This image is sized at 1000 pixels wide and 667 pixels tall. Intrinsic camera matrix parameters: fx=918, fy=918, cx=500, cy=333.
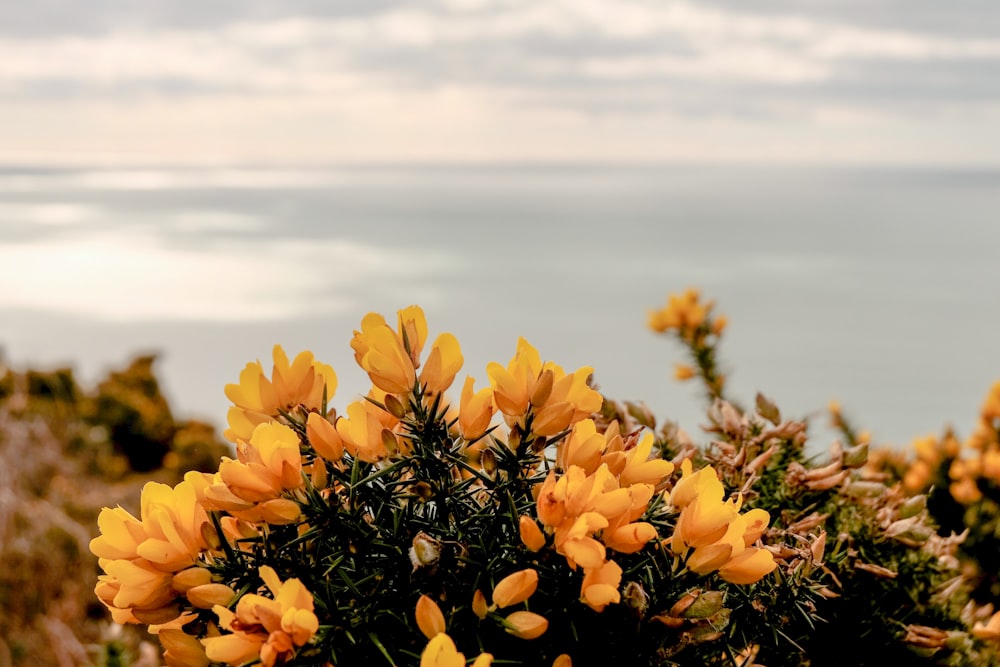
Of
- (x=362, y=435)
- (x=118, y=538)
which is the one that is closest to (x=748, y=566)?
(x=362, y=435)

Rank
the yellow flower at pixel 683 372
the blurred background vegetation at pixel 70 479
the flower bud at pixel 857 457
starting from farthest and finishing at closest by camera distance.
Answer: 1. the blurred background vegetation at pixel 70 479
2. the yellow flower at pixel 683 372
3. the flower bud at pixel 857 457

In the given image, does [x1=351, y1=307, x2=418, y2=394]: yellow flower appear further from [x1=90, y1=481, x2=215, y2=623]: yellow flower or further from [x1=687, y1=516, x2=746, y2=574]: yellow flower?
[x1=687, y1=516, x2=746, y2=574]: yellow flower

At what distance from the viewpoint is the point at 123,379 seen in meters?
6.50

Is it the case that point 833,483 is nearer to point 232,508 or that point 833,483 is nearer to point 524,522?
point 524,522

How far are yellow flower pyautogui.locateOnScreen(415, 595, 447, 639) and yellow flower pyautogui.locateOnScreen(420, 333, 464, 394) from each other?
0.27m

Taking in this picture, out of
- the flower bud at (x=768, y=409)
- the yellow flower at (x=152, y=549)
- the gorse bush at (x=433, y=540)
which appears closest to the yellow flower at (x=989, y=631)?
the flower bud at (x=768, y=409)

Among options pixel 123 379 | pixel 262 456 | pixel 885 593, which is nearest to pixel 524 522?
pixel 262 456

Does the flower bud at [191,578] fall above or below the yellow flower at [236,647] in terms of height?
above

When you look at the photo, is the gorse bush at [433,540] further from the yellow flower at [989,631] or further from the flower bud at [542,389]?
the yellow flower at [989,631]

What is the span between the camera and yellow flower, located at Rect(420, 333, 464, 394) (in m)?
1.15

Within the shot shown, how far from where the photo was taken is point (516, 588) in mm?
1003

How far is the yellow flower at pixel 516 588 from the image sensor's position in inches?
39.3

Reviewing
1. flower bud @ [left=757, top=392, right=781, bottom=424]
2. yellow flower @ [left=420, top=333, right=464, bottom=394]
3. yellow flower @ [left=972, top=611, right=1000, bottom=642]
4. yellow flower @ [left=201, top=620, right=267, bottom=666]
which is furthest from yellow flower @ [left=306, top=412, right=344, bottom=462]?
yellow flower @ [left=972, top=611, right=1000, bottom=642]

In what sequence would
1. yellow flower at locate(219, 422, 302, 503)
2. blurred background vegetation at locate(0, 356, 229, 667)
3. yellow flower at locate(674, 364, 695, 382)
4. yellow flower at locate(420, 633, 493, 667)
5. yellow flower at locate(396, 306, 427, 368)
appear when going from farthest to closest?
blurred background vegetation at locate(0, 356, 229, 667) < yellow flower at locate(674, 364, 695, 382) < yellow flower at locate(396, 306, 427, 368) < yellow flower at locate(219, 422, 302, 503) < yellow flower at locate(420, 633, 493, 667)
